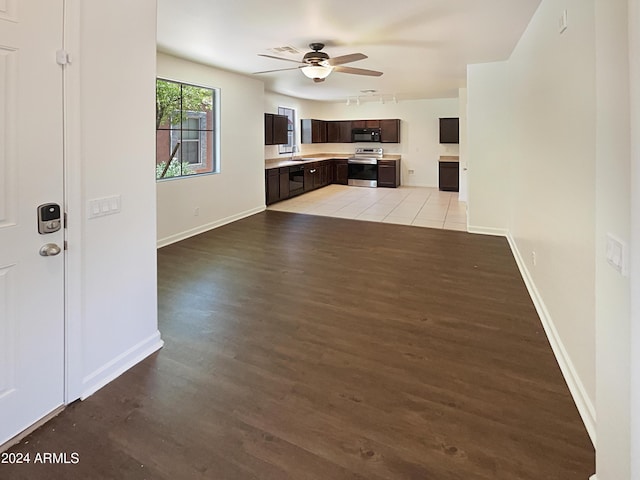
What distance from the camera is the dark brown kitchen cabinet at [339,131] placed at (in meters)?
11.7

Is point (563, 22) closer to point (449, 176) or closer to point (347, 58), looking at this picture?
point (347, 58)

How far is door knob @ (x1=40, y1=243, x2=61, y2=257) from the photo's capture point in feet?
5.94

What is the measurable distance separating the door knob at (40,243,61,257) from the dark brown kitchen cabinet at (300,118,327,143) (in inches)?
382

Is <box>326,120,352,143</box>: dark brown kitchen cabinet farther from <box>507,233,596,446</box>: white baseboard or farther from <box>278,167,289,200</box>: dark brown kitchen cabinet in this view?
<box>507,233,596,446</box>: white baseboard

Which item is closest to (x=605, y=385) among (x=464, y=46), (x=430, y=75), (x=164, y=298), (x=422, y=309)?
(x=422, y=309)

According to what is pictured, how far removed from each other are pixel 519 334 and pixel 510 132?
3.38m

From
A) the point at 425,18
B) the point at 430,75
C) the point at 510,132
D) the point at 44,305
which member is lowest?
the point at 44,305

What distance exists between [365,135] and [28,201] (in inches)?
419

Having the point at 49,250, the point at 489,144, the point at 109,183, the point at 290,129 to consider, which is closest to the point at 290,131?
the point at 290,129

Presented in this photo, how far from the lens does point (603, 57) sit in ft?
4.53

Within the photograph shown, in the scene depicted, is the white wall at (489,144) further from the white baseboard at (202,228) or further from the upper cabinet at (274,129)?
the upper cabinet at (274,129)

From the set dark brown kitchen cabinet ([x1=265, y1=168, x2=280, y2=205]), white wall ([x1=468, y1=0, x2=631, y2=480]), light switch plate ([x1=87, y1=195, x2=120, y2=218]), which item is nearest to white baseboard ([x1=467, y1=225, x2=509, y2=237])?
white wall ([x1=468, y1=0, x2=631, y2=480])

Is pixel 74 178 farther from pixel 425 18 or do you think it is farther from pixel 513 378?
pixel 425 18

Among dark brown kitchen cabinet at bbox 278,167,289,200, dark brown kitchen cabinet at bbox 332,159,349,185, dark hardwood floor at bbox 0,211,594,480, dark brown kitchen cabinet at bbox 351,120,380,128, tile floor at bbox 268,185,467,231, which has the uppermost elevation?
dark brown kitchen cabinet at bbox 351,120,380,128
